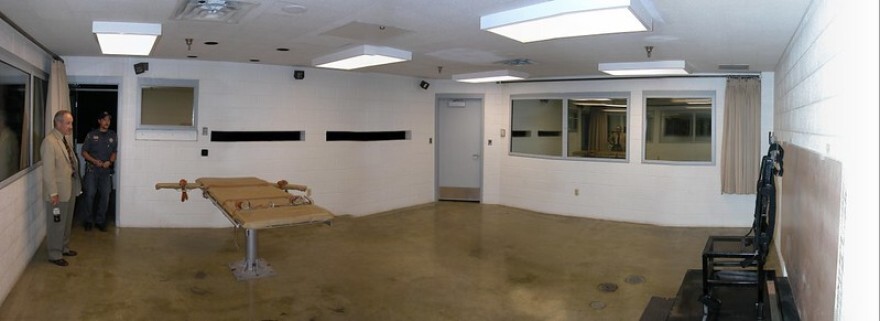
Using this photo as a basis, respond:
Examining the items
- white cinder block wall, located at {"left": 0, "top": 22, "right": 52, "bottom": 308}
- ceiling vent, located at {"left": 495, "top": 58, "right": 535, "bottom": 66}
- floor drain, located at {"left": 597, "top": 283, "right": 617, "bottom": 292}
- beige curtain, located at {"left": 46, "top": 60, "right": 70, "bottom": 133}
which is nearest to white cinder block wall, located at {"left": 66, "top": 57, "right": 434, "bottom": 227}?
beige curtain, located at {"left": 46, "top": 60, "right": 70, "bottom": 133}

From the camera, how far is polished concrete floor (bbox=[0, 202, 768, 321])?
4.20 meters

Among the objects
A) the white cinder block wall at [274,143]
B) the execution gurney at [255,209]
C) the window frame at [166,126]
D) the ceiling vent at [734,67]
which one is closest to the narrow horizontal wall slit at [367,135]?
the white cinder block wall at [274,143]

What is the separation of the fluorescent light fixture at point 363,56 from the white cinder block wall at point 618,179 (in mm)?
3387

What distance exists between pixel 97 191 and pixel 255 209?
3416 millimetres

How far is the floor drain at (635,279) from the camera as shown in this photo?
4996 mm

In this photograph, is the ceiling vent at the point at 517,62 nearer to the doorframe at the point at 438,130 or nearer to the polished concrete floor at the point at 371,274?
the polished concrete floor at the point at 371,274

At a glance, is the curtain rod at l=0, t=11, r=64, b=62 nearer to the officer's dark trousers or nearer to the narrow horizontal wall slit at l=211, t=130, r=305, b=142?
the officer's dark trousers

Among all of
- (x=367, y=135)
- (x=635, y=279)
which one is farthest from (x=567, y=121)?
(x=635, y=279)

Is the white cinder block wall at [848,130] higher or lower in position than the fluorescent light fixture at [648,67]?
lower

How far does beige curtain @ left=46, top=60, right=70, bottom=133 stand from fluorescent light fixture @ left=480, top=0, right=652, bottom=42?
15.7ft

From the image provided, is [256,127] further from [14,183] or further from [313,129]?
[14,183]

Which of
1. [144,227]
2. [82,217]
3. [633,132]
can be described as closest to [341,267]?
[144,227]

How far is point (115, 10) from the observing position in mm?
3949

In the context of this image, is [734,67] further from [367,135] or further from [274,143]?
[274,143]
